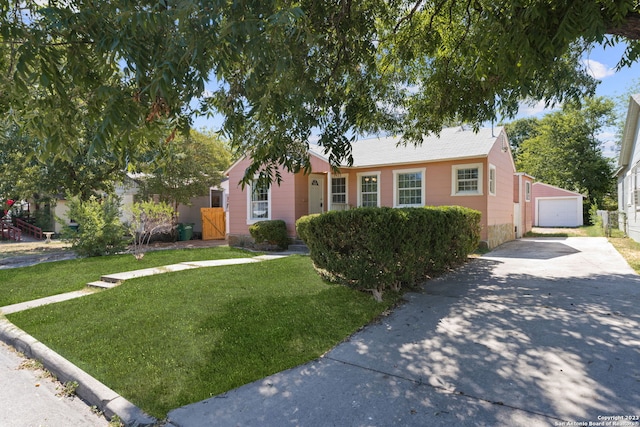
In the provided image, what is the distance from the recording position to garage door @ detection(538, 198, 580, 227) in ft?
87.4

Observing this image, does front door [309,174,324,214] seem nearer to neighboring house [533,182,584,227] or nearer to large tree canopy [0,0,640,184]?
large tree canopy [0,0,640,184]

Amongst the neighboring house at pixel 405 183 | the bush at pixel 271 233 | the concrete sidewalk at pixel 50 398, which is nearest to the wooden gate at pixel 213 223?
the neighboring house at pixel 405 183

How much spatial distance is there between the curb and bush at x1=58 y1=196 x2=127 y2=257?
6386 millimetres

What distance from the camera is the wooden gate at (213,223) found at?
1830 centimetres

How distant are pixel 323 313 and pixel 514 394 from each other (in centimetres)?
254

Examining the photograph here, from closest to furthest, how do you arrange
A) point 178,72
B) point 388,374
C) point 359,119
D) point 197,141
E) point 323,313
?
1. point 178,72
2. point 388,374
3. point 323,313
4. point 359,119
5. point 197,141

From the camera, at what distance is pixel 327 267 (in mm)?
6012

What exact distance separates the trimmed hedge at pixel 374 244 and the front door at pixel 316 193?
7751mm

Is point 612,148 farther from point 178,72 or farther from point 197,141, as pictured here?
point 178,72

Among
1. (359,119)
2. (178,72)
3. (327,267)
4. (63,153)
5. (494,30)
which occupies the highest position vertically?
(494,30)

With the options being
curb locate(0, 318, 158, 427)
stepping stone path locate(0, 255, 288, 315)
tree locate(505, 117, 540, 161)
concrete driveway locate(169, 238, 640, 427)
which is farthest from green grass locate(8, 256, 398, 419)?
tree locate(505, 117, 540, 161)

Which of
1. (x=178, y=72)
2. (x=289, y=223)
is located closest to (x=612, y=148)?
(x=289, y=223)

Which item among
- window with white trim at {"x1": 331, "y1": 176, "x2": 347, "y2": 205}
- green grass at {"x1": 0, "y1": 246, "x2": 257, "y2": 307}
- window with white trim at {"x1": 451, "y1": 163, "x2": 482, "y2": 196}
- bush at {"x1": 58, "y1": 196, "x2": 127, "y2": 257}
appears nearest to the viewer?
green grass at {"x1": 0, "y1": 246, "x2": 257, "y2": 307}

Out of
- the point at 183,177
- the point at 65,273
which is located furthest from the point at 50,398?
the point at 183,177
